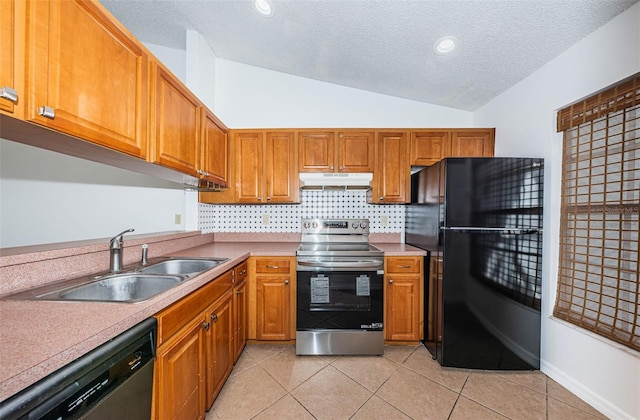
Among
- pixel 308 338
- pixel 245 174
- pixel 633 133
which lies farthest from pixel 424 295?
pixel 245 174

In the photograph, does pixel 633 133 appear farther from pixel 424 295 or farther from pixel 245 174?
pixel 245 174

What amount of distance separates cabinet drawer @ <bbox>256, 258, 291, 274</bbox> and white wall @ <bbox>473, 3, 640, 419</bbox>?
2090mm

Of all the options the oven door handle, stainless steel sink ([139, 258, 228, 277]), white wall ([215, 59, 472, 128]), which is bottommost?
the oven door handle

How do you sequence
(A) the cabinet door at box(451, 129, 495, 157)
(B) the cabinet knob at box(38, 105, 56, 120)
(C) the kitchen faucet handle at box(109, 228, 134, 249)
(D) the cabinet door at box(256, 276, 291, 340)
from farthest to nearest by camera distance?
(A) the cabinet door at box(451, 129, 495, 157), (D) the cabinet door at box(256, 276, 291, 340), (C) the kitchen faucet handle at box(109, 228, 134, 249), (B) the cabinet knob at box(38, 105, 56, 120)

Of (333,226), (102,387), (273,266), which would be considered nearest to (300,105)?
(333,226)

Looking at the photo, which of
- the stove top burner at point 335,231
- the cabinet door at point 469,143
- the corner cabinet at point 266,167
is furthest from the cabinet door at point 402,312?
the cabinet door at point 469,143

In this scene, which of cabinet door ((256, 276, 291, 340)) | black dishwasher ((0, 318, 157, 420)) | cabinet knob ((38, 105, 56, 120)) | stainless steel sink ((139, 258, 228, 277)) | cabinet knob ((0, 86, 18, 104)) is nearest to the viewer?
black dishwasher ((0, 318, 157, 420))

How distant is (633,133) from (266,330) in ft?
9.54

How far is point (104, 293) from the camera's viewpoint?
1.32 metres

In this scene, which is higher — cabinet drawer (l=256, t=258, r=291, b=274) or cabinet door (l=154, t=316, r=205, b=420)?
cabinet drawer (l=256, t=258, r=291, b=274)

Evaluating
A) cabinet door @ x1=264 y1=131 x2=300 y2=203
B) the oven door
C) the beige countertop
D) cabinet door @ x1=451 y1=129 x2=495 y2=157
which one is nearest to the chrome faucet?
the beige countertop

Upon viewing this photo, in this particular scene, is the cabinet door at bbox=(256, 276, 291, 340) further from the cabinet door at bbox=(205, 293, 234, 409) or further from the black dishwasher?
the black dishwasher

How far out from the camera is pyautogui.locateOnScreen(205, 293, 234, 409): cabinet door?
1471mm

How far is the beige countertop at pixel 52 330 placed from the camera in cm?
58
